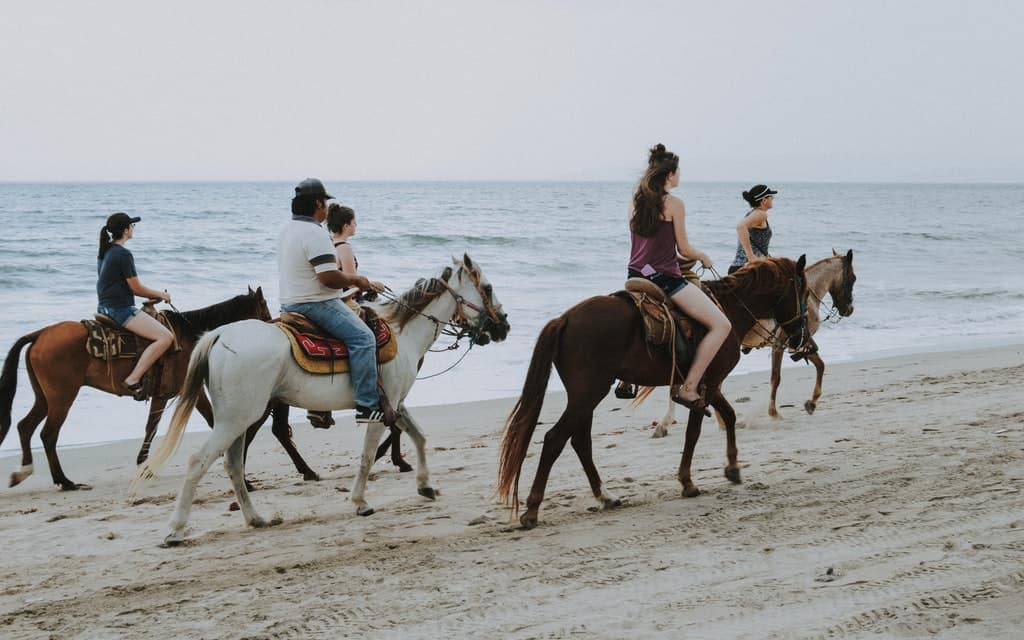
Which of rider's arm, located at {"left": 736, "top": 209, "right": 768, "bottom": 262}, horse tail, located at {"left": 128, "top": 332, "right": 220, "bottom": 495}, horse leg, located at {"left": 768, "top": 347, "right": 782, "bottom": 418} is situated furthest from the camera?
horse leg, located at {"left": 768, "top": 347, "right": 782, "bottom": 418}

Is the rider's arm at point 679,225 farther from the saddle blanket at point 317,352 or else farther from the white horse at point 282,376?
the saddle blanket at point 317,352

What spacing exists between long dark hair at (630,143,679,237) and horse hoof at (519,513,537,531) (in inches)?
81.4

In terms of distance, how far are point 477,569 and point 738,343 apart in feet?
9.28

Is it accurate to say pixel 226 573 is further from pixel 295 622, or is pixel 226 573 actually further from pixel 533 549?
pixel 533 549

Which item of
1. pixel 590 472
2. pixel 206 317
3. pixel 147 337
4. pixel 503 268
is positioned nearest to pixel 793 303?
pixel 590 472

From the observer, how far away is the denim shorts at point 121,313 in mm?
8367

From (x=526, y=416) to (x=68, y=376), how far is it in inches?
178

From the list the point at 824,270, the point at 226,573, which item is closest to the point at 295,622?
the point at 226,573

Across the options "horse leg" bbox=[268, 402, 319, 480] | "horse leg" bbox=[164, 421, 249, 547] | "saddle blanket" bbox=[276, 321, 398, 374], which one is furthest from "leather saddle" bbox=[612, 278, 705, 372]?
"horse leg" bbox=[268, 402, 319, 480]

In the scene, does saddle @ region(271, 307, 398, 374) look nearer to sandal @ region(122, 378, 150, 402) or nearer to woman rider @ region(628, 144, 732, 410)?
woman rider @ region(628, 144, 732, 410)

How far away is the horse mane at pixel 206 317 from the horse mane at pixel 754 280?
4.16m

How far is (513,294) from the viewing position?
923 inches

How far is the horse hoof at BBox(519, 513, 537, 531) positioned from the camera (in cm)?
625

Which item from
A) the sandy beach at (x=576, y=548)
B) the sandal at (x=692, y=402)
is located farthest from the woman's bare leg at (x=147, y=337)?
the sandal at (x=692, y=402)
